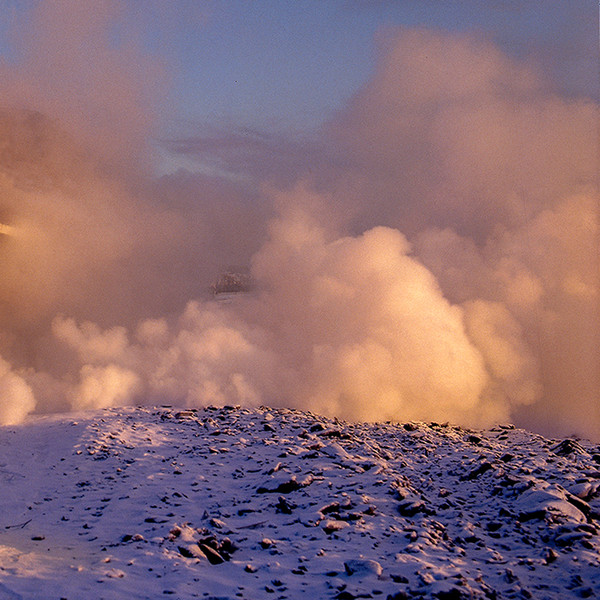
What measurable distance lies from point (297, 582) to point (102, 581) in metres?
2.33

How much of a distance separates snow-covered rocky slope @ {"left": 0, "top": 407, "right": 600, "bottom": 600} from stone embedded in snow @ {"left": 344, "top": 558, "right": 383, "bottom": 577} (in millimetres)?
22

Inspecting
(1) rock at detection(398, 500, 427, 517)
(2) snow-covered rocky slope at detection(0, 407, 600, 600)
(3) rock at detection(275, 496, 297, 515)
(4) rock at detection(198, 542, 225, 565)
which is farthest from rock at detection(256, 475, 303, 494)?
(4) rock at detection(198, 542, 225, 565)

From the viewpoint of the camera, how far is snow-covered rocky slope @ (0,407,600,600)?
18.1ft

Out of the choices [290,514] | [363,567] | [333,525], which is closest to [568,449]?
[333,525]

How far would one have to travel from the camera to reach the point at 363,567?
5805 mm

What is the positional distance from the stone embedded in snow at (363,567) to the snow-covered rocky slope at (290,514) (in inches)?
0.9

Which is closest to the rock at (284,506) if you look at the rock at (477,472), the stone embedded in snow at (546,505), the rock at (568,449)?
the stone embedded in snow at (546,505)

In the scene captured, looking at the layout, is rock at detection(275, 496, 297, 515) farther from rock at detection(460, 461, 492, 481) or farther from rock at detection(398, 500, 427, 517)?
rock at detection(460, 461, 492, 481)

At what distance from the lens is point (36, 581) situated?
5293 millimetres

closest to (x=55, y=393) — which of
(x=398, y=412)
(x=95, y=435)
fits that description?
(x=95, y=435)

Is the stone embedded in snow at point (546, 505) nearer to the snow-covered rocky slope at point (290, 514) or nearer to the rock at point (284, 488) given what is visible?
the snow-covered rocky slope at point (290, 514)

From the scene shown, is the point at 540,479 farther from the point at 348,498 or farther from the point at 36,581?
the point at 36,581

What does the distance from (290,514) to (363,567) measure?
7.37ft

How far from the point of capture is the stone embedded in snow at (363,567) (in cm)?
569
